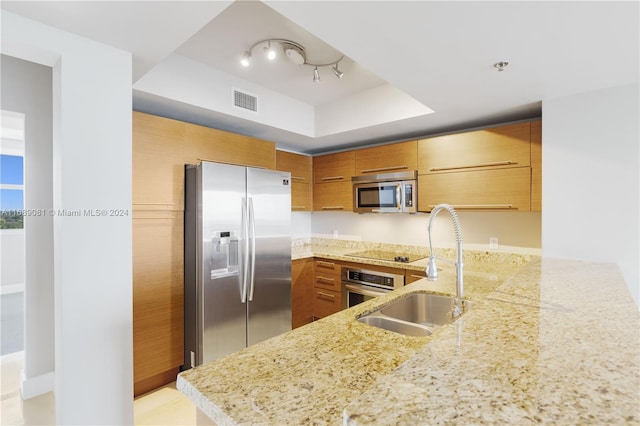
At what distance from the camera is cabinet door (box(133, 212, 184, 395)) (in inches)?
89.3

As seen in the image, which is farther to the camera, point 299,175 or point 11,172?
point 11,172

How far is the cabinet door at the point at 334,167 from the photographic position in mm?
3621

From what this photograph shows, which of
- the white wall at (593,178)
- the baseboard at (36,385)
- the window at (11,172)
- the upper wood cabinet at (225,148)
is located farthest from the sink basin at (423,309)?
the window at (11,172)

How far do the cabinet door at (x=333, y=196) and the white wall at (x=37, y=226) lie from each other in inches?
102

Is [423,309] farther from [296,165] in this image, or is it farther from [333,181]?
[296,165]

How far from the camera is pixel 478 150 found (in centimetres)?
275

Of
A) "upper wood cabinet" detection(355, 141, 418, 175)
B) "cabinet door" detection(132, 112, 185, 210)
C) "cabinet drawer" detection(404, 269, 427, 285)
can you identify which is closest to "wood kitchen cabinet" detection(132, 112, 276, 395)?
"cabinet door" detection(132, 112, 185, 210)

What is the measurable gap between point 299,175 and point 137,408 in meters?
2.66

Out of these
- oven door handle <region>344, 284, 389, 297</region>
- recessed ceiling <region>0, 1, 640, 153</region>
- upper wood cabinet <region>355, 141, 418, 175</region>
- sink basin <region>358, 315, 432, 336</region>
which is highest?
recessed ceiling <region>0, 1, 640, 153</region>

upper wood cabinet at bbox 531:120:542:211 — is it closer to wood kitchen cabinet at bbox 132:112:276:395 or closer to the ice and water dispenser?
the ice and water dispenser

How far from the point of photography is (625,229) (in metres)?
2.08

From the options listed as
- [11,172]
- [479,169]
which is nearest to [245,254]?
[479,169]

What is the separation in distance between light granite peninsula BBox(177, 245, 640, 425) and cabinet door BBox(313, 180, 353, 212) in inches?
95.1

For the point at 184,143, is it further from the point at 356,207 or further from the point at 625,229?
the point at 625,229
